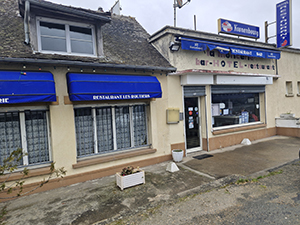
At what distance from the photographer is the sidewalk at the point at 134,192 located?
4.06 m

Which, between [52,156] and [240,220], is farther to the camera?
[52,156]

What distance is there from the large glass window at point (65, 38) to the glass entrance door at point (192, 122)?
14.4 ft

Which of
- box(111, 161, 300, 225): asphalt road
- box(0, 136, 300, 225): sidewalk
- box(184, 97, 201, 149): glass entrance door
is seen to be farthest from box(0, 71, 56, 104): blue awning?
box(184, 97, 201, 149): glass entrance door

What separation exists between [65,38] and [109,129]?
3.19 meters

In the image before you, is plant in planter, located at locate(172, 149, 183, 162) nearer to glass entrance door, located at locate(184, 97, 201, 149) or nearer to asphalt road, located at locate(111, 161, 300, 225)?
glass entrance door, located at locate(184, 97, 201, 149)

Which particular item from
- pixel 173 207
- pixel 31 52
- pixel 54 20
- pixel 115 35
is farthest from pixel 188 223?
pixel 115 35

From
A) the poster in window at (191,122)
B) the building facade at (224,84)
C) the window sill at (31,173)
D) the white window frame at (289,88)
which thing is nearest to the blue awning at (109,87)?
the building facade at (224,84)

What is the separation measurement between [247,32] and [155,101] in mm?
7358

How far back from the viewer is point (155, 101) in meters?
7.10

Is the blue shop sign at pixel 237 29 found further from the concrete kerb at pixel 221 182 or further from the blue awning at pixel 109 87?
the concrete kerb at pixel 221 182

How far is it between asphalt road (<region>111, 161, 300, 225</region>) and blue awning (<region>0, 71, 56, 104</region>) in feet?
11.5

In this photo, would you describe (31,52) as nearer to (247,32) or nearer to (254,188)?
(254,188)

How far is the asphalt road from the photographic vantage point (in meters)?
3.70

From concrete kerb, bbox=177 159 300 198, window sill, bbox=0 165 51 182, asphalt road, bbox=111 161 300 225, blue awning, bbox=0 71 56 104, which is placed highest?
blue awning, bbox=0 71 56 104
